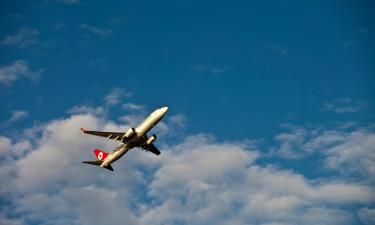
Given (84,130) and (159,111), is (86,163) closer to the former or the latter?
(84,130)

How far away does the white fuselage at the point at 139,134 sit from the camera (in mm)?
102688

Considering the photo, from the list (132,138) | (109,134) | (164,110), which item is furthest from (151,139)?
(164,110)

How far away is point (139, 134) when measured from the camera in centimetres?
10569

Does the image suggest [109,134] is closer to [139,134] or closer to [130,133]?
[130,133]

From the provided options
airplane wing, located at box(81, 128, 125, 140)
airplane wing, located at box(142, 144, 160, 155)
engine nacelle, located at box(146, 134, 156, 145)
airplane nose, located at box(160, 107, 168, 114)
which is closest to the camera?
airplane nose, located at box(160, 107, 168, 114)

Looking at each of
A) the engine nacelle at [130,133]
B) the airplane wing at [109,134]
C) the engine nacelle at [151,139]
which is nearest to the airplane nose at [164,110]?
the engine nacelle at [130,133]

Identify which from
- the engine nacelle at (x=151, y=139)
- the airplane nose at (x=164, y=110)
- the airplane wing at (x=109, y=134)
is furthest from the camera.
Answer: the engine nacelle at (x=151, y=139)

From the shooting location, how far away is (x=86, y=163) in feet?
381

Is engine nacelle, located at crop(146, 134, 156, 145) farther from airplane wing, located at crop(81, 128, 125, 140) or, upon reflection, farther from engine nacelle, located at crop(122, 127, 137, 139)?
airplane wing, located at crop(81, 128, 125, 140)

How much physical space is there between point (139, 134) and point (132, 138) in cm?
212

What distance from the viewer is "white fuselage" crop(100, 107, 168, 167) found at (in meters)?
103

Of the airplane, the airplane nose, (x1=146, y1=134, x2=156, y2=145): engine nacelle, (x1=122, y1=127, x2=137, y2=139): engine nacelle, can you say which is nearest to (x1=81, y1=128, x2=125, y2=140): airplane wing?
the airplane

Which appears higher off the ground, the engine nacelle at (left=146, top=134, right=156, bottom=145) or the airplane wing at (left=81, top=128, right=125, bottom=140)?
the airplane wing at (left=81, top=128, right=125, bottom=140)

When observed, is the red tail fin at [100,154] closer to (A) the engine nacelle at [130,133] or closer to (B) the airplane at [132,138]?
(B) the airplane at [132,138]
